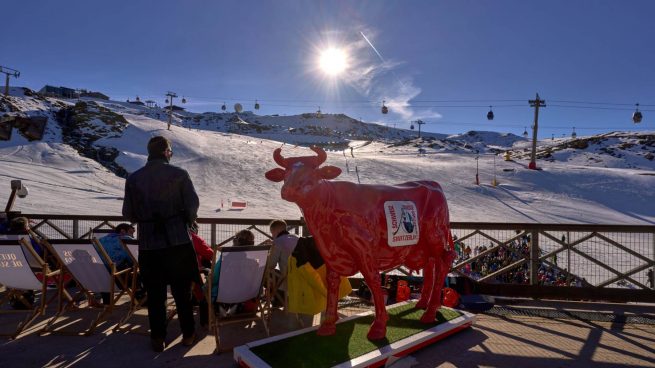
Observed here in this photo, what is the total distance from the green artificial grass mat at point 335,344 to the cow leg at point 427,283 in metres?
0.35

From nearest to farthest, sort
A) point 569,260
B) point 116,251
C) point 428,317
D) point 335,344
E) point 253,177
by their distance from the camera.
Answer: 1. point 335,344
2. point 428,317
3. point 116,251
4. point 569,260
5. point 253,177

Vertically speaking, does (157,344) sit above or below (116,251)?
below

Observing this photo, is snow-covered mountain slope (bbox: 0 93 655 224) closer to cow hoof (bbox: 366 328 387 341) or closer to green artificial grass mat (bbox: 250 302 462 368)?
green artificial grass mat (bbox: 250 302 462 368)

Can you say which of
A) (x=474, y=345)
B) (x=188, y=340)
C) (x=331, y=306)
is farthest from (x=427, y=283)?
(x=188, y=340)

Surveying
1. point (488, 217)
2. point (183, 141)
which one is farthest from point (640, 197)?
point (183, 141)

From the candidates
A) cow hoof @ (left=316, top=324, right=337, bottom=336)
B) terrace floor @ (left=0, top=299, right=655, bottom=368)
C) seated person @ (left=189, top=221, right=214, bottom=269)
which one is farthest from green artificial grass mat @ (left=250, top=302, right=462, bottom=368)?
seated person @ (left=189, top=221, right=214, bottom=269)

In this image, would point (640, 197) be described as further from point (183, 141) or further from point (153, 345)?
point (183, 141)

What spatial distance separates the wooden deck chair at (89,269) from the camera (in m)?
4.65

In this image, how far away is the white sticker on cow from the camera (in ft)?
13.8

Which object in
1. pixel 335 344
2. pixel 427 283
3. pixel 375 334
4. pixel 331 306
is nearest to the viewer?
pixel 335 344

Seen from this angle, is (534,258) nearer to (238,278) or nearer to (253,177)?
(238,278)

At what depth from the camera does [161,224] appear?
12.9 feet

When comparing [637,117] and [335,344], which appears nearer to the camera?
[335,344]

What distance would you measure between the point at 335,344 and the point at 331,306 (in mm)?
380
